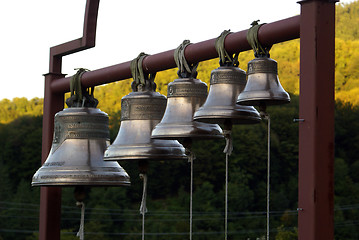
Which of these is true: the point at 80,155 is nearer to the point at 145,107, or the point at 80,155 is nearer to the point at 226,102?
the point at 145,107

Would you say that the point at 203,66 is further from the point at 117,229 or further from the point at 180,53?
the point at 180,53

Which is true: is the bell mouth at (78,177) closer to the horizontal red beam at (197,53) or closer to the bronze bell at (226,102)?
the horizontal red beam at (197,53)

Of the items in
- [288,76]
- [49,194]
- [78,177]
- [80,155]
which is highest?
[288,76]

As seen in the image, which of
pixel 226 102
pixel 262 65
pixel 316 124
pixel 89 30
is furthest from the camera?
pixel 89 30

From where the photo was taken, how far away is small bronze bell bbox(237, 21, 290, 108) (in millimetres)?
3590

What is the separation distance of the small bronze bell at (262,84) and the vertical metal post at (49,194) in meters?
1.68

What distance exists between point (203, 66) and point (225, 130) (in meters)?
37.1

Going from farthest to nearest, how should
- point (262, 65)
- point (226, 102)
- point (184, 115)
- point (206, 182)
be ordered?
point (206, 182), point (184, 115), point (226, 102), point (262, 65)

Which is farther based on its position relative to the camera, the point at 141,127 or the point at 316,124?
the point at 141,127

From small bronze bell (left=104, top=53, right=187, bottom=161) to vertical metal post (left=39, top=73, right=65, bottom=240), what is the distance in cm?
92

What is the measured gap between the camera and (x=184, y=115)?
388 cm

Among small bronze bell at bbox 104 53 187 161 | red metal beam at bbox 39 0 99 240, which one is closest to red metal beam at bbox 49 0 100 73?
red metal beam at bbox 39 0 99 240

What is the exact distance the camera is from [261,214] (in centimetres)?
3772

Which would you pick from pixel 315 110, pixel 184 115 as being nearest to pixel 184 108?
pixel 184 115
